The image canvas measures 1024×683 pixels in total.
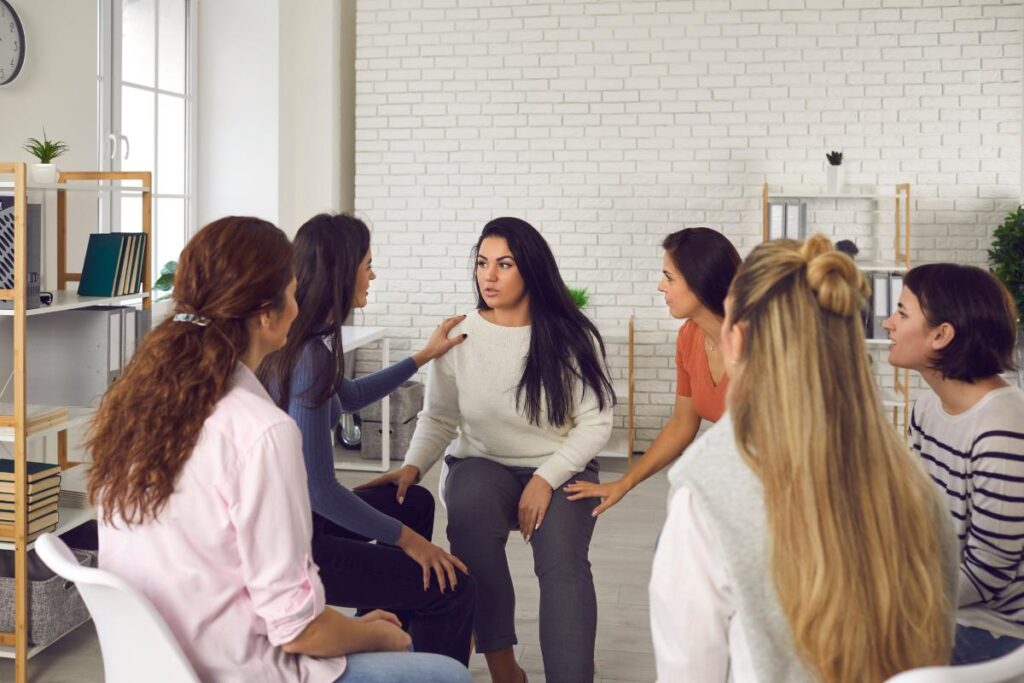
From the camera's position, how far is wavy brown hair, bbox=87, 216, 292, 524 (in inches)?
60.8

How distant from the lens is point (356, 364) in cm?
669

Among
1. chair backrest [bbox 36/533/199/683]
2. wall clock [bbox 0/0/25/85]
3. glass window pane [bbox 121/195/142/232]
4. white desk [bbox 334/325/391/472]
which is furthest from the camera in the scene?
white desk [bbox 334/325/391/472]

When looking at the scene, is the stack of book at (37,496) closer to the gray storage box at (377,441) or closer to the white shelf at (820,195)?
the gray storage box at (377,441)

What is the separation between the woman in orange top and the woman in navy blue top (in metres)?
0.45

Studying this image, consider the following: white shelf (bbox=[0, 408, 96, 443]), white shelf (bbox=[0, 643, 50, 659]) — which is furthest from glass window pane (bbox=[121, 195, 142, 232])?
white shelf (bbox=[0, 643, 50, 659])

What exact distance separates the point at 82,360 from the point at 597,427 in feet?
6.11

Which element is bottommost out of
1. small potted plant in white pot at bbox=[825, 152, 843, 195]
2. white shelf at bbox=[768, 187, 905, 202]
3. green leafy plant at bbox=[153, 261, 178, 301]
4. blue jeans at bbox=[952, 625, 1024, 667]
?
blue jeans at bbox=[952, 625, 1024, 667]

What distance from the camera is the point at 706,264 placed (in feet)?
8.86

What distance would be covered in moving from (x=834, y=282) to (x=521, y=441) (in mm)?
1577

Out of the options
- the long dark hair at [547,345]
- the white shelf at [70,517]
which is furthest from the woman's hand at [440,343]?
the white shelf at [70,517]

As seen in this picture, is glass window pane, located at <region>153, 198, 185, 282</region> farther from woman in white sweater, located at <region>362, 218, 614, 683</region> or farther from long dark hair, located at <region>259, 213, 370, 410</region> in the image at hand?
long dark hair, located at <region>259, 213, 370, 410</region>

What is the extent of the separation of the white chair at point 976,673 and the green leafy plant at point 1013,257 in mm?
4181

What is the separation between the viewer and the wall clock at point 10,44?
3961 millimetres

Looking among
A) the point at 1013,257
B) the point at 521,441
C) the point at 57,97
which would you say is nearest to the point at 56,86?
the point at 57,97
